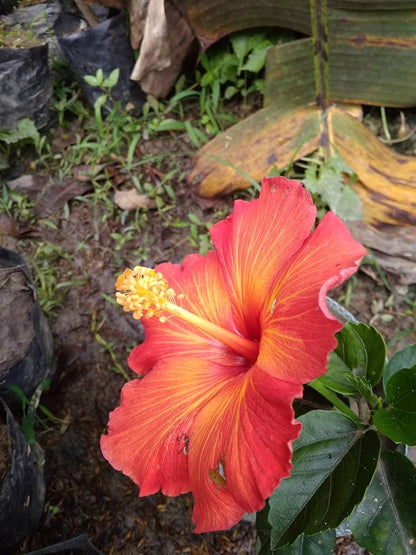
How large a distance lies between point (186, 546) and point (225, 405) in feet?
3.22

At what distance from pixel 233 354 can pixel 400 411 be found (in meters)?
0.40

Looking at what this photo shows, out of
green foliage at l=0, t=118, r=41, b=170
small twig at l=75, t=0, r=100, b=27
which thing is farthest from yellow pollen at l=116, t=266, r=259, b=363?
small twig at l=75, t=0, r=100, b=27

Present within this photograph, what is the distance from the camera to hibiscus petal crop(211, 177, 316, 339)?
1134 mm

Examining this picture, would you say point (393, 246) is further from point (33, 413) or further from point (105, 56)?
point (105, 56)

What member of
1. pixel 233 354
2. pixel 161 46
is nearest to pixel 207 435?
pixel 233 354

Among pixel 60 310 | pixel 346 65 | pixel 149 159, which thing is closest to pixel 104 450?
pixel 60 310

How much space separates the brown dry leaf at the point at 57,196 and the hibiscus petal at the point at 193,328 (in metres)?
1.42

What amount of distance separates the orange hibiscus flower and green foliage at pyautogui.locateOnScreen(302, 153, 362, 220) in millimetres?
1029

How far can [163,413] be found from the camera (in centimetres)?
118

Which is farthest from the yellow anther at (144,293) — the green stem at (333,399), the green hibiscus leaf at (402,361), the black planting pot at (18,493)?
the black planting pot at (18,493)

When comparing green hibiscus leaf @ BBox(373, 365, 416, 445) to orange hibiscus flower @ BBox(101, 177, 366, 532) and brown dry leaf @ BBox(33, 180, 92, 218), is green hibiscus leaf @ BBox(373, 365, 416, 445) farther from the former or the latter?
brown dry leaf @ BBox(33, 180, 92, 218)

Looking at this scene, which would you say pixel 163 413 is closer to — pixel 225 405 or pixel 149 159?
pixel 225 405

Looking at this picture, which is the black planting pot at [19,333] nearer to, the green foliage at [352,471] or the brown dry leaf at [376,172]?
the green foliage at [352,471]

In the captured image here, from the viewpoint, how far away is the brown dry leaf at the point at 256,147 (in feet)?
7.79
